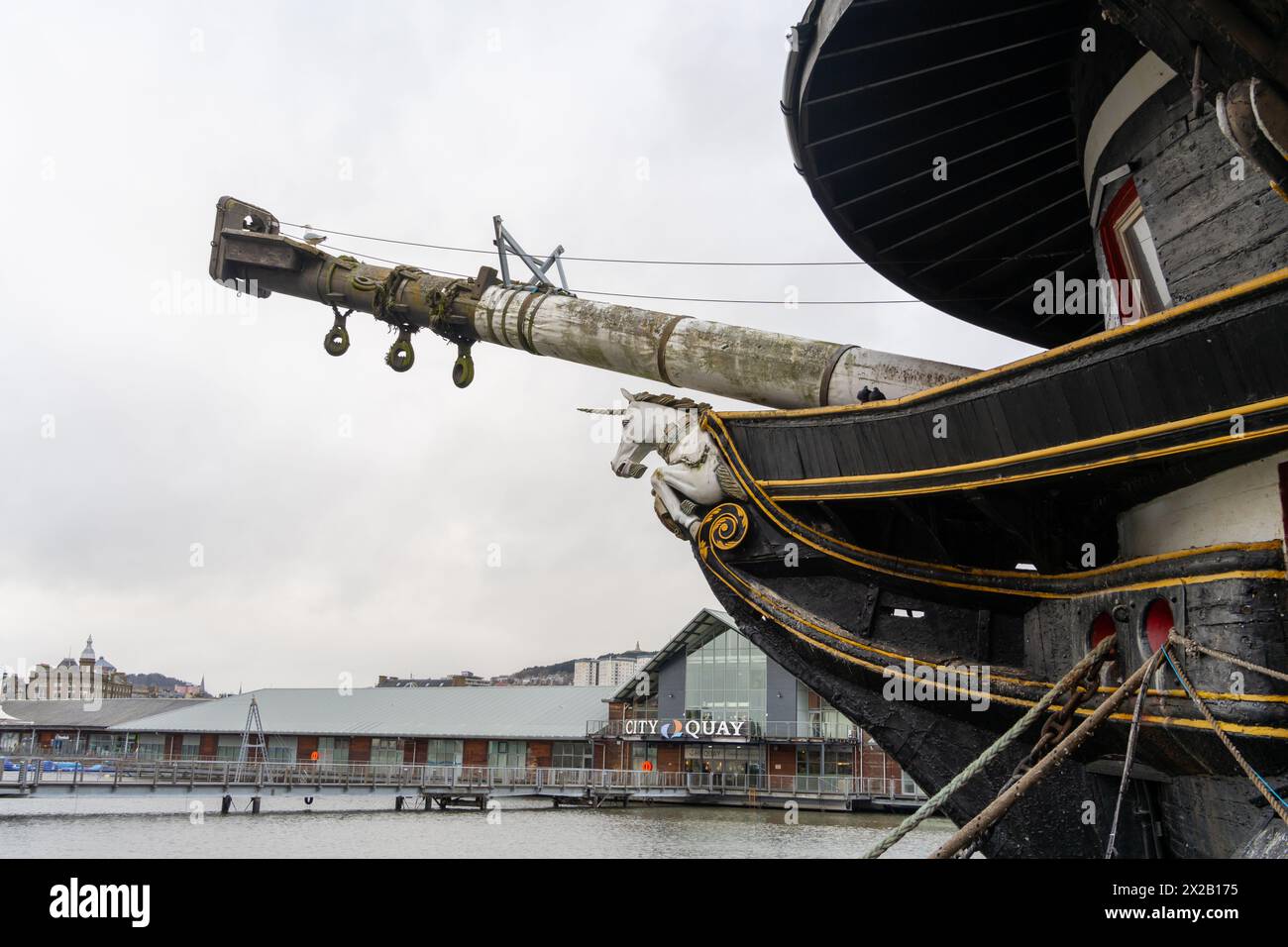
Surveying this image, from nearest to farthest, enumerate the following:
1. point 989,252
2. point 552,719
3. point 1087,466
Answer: point 1087,466 → point 989,252 → point 552,719

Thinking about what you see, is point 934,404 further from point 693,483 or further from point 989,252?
point 989,252

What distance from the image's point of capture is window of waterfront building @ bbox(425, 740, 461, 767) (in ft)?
152

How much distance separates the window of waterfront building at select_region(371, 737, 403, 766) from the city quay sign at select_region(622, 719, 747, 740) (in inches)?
426

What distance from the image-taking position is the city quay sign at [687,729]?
44019mm

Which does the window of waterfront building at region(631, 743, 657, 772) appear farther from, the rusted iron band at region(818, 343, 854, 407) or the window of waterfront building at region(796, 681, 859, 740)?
the rusted iron band at region(818, 343, 854, 407)

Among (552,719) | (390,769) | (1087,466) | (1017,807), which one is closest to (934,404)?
(1087,466)

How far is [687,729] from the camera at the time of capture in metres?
44.4

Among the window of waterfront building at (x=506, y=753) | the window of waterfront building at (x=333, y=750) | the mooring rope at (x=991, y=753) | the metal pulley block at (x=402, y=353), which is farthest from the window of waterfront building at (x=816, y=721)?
the mooring rope at (x=991, y=753)

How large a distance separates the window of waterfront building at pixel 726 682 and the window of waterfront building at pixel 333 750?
16685 mm

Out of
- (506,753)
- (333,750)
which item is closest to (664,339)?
(506,753)

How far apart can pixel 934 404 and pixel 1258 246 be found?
71.1 inches

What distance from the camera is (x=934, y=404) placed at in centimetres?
596
